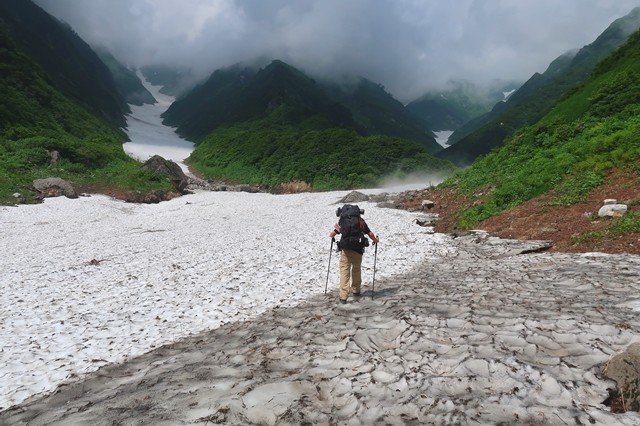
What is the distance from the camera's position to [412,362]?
7.45m

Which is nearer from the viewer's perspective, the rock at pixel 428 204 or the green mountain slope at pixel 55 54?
the rock at pixel 428 204

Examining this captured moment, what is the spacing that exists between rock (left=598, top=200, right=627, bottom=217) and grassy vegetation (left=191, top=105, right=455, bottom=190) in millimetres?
49353

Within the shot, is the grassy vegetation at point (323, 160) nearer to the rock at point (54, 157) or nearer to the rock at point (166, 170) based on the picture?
the rock at point (166, 170)

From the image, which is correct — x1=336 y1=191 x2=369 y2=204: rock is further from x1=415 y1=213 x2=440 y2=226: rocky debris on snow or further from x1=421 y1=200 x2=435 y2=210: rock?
x1=415 y1=213 x2=440 y2=226: rocky debris on snow

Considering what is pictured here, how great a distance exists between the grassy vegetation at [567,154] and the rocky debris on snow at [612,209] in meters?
2.76

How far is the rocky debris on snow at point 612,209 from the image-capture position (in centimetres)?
1700

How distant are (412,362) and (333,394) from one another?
1.74 meters

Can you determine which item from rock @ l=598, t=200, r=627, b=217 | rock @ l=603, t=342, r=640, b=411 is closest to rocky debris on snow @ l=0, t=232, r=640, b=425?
rock @ l=603, t=342, r=640, b=411

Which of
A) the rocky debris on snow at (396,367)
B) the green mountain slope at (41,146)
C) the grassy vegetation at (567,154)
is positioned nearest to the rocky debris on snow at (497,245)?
the grassy vegetation at (567,154)

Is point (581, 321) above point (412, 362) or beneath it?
above

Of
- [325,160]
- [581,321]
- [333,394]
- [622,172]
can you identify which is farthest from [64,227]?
[325,160]

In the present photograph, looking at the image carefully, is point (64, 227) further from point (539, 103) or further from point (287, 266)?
point (539, 103)

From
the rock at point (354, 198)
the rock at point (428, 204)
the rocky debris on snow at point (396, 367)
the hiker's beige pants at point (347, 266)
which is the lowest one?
A: the rocky debris on snow at point (396, 367)

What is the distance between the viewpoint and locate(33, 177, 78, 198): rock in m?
42.5
